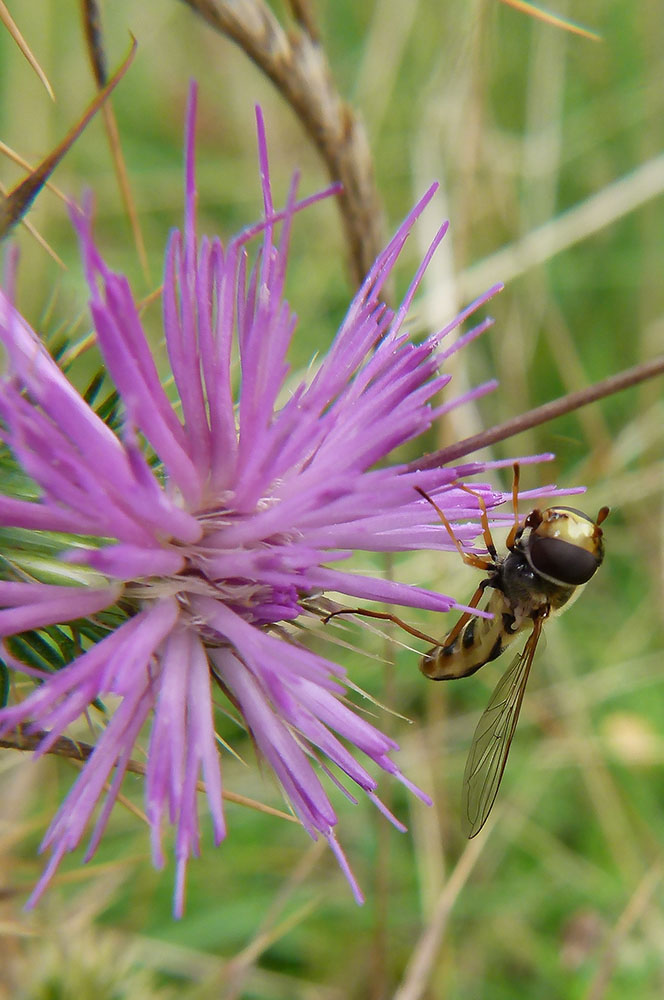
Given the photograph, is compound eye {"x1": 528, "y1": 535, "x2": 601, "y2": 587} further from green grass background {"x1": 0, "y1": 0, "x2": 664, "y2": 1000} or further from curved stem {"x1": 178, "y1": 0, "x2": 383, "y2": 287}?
curved stem {"x1": 178, "y1": 0, "x2": 383, "y2": 287}

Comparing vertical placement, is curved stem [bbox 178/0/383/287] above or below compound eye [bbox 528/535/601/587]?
above

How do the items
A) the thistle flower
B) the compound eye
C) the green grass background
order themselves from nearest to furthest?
the thistle flower < the compound eye < the green grass background

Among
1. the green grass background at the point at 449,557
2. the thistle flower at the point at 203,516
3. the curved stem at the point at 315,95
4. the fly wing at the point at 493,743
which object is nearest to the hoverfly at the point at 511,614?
the fly wing at the point at 493,743

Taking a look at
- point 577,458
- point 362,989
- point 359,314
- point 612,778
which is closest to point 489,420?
point 577,458

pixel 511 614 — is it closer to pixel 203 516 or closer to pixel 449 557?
pixel 203 516

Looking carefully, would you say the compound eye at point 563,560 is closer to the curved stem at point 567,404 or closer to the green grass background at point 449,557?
the green grass background at point 449,557

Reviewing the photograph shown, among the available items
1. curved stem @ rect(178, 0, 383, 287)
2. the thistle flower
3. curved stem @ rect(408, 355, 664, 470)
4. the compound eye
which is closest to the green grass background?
the compound eye

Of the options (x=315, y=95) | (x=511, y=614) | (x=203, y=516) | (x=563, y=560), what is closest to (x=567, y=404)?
(x=203, y=516)
